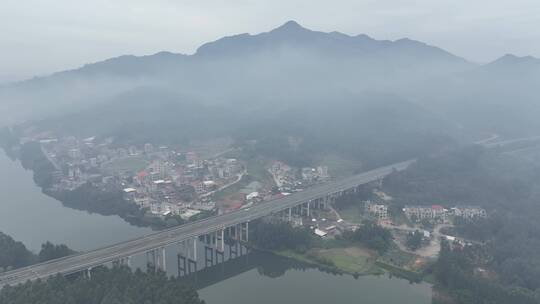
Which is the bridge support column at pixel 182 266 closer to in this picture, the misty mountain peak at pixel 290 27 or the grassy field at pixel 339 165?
the grassy field at pixel 339 165

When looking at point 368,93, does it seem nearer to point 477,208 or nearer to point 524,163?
point 524,163

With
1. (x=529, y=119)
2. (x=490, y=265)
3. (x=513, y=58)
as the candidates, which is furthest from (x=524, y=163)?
(x=513, y=58)

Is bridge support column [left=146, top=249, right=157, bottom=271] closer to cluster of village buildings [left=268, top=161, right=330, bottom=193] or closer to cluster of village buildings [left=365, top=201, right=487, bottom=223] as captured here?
cluster of village buildings [left=268, top=161, right=330, bottom=193]

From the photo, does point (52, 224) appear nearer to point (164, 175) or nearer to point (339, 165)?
point (164, 175)

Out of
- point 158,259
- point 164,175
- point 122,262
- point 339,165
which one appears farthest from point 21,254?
point 339,165

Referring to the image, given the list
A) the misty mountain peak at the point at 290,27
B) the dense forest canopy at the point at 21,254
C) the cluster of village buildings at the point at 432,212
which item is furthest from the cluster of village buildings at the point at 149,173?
the misty mountain peak at the point at 290,27
